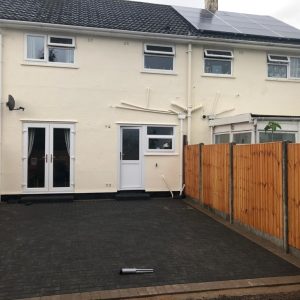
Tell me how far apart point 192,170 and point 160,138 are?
1.74 meters

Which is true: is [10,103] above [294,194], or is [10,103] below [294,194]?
above

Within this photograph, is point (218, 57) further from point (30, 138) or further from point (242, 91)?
point (30, 138)

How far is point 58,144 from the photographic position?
40.4ft

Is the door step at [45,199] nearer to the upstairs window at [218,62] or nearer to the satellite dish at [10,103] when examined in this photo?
the satellite dish at [10,103]

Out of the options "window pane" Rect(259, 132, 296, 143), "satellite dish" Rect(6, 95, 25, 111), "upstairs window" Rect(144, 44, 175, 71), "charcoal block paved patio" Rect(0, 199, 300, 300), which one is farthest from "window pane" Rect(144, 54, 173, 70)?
"charcoal block paved patio" Rect(0, 199, 300, 300)

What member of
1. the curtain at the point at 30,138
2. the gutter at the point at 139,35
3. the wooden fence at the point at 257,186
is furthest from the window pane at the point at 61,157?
the wooden fence at the point at 257,186

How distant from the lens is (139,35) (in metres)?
12.8

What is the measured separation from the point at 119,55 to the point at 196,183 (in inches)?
193

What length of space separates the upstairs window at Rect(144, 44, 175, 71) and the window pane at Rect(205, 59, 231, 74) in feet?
4.46

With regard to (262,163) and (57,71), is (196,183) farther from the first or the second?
(57,71)

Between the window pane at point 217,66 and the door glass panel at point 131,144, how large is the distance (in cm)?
347

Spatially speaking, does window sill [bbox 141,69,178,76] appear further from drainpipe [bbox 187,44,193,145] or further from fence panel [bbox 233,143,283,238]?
fence panel [bbox 233,143,283,238]

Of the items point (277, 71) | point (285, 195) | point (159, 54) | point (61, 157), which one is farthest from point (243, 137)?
point (61, 157)

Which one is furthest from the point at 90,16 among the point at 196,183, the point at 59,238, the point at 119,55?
the point at 59,238
